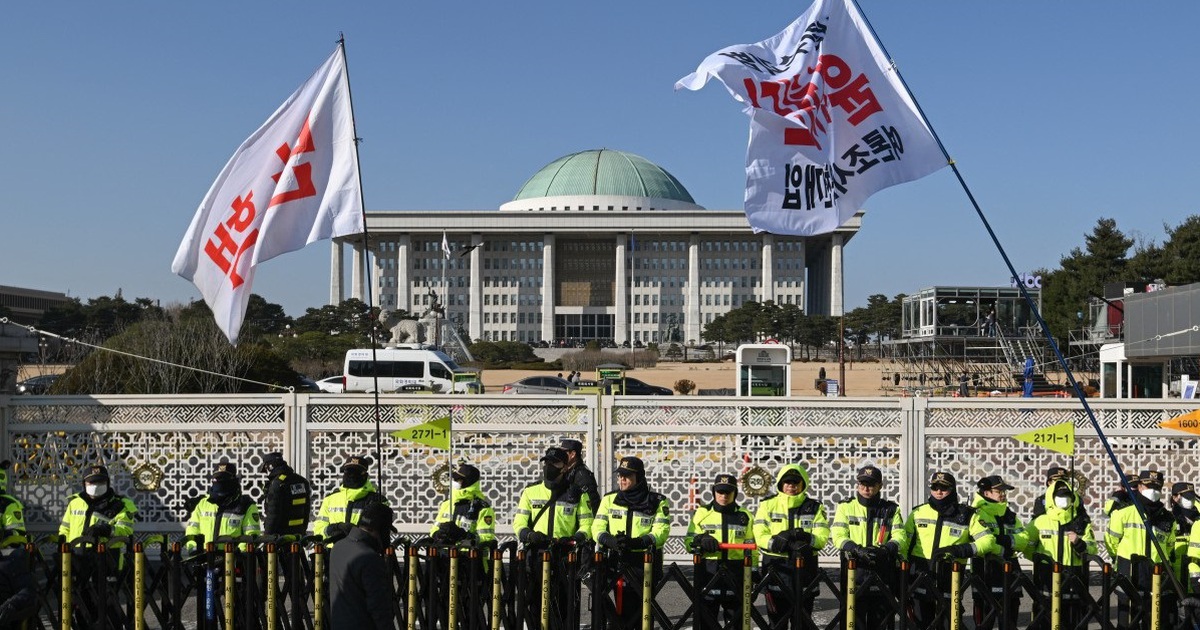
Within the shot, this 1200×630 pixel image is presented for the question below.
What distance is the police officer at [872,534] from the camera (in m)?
7.70

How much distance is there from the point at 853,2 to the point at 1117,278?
49949 millimetres

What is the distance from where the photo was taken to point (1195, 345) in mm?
19828

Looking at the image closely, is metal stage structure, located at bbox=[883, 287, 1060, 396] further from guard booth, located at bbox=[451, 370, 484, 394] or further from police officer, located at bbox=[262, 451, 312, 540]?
police officer, located at bbox=[262, 451, 312, 540]

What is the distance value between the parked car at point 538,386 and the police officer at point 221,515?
24.1 meters

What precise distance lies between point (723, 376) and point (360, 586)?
2249 inches

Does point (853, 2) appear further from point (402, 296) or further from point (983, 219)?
point (402, 296)

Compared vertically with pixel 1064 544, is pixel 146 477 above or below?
above

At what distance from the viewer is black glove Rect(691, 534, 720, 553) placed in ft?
24.8

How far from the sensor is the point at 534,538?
766 centimetres

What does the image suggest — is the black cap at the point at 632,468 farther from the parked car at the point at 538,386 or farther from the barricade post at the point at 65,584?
the parked car at the point at 538,386

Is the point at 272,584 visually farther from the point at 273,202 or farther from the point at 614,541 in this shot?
the point at 273,202

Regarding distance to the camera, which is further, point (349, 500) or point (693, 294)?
point (693, 294)

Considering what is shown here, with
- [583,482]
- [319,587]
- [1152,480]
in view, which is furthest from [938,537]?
[319,587]

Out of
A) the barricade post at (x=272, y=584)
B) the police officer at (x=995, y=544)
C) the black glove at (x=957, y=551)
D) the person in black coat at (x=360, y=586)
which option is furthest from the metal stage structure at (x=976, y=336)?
the person in black coat at (x=360, y=586)
